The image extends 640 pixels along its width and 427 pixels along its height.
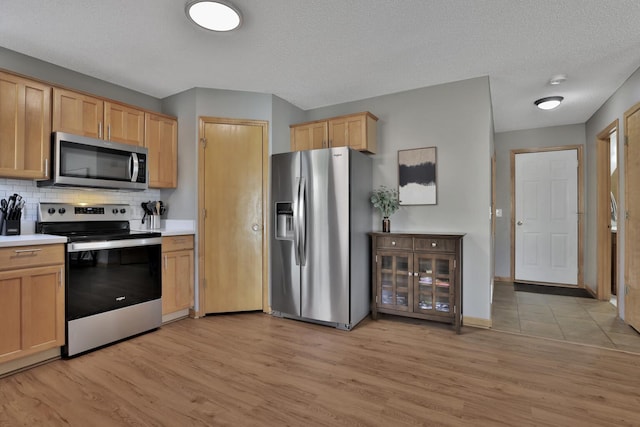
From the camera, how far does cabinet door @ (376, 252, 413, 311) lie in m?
3.28

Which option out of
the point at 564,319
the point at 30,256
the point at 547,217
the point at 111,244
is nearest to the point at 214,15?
the point at 111,244

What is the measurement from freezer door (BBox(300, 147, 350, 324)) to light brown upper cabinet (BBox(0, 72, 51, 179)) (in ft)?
7.20

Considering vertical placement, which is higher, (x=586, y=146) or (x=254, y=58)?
(x=254, y=58)

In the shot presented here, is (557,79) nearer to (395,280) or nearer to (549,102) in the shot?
(549,102)

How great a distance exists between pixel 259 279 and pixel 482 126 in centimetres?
284

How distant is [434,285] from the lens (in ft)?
10.4

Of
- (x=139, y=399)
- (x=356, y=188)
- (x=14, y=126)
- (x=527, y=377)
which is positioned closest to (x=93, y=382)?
(x=139, y=399)

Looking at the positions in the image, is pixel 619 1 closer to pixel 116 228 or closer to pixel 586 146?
pixel 586 146

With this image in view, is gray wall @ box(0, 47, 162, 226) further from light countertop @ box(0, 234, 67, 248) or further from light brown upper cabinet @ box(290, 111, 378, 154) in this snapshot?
light brown upper cabinet @ box(290, 111, 378, 154)

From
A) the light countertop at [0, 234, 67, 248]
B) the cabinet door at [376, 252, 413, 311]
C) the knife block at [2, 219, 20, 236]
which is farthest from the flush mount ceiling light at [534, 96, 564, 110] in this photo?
the knife block at [2, 219, 20, 236]

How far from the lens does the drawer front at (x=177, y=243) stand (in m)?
3.31

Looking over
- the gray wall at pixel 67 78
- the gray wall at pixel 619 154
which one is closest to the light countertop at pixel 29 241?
the gray wall at pixel 67 78

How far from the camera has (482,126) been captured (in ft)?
10.8

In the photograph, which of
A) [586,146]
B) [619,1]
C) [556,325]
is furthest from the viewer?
[586,146]
